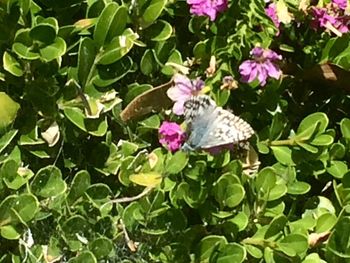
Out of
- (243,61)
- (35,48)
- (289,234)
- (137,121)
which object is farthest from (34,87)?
(289,234)

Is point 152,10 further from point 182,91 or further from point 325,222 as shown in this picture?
point 325,222

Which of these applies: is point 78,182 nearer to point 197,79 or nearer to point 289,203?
point 197,79

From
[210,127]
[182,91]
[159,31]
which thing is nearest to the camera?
[210,127]

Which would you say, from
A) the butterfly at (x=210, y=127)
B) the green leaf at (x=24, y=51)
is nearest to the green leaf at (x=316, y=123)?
the butterfly at (x=210, y=127)

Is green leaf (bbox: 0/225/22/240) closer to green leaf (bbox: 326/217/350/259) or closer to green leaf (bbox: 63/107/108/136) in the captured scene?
green leaf (bbox: 63/107/108/136)

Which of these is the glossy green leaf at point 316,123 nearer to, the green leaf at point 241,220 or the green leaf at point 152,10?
the green leaf at point 241,220

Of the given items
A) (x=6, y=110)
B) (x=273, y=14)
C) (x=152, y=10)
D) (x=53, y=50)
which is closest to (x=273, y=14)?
(x=273, y=14)
